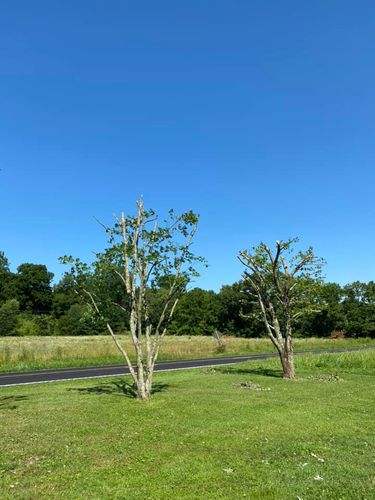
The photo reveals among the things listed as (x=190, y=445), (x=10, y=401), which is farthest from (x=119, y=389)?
(x=190, y=445)

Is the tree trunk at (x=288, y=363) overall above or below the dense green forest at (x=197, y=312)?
below

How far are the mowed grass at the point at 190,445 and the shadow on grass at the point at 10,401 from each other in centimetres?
9

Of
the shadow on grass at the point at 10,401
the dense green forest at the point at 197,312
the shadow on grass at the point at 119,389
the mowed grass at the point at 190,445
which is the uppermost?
the dense green forest at the point at 197,312

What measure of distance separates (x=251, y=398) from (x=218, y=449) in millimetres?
5793

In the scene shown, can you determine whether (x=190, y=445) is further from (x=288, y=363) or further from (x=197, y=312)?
(x=197, y=312)

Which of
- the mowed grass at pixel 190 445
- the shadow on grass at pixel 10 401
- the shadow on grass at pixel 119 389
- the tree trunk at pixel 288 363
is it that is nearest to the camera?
the mowed grass at pixel 190 445

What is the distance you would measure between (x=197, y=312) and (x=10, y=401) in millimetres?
94521

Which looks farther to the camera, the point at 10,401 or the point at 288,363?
the point at 288,363

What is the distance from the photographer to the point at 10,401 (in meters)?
13.9

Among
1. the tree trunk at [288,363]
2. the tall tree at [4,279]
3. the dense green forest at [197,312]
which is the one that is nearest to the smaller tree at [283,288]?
the tree trunk at [288,363]

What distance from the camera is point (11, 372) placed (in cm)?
2617

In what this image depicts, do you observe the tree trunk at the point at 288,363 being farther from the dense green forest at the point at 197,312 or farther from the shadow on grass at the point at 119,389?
the dense green forest at the point at 197,312

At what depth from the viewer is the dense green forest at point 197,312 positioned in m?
90.5

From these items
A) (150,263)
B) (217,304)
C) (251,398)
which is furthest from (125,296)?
(217,304)
